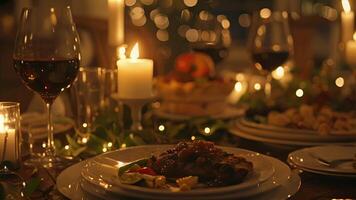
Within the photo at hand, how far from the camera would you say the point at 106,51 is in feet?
9.33

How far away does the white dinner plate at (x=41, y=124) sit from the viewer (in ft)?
4.30

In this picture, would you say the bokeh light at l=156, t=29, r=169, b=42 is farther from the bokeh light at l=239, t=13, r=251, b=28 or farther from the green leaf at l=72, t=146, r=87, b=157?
the green leaf at l=72, t=146, r=87, b=157

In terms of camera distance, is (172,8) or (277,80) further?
(172,8)

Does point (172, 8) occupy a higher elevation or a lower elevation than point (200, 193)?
higher

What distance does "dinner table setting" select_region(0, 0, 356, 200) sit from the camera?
87cm

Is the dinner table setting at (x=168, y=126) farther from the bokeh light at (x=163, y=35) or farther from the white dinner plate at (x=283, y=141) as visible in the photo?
the bokeh light at (x=163, y=35)

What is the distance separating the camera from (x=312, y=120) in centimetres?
133

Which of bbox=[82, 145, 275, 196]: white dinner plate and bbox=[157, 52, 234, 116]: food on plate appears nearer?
bbox=[82, 145, 275, 196]: white dinner plate

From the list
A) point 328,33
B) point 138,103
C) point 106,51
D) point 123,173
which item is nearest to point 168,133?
point 138,103

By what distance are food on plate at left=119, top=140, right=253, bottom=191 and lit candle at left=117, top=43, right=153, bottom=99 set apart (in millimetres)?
441

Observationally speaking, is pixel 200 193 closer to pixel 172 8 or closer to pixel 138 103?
pixel 138 103

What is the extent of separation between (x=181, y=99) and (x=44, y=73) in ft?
1.96

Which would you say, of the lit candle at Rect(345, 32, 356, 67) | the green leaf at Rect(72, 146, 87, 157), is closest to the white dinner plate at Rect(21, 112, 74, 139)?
the green leaf at Rect(72, 146, 87, 157)

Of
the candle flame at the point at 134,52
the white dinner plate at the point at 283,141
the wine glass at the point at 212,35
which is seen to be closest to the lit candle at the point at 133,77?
the candle flame at the point at 134,52
